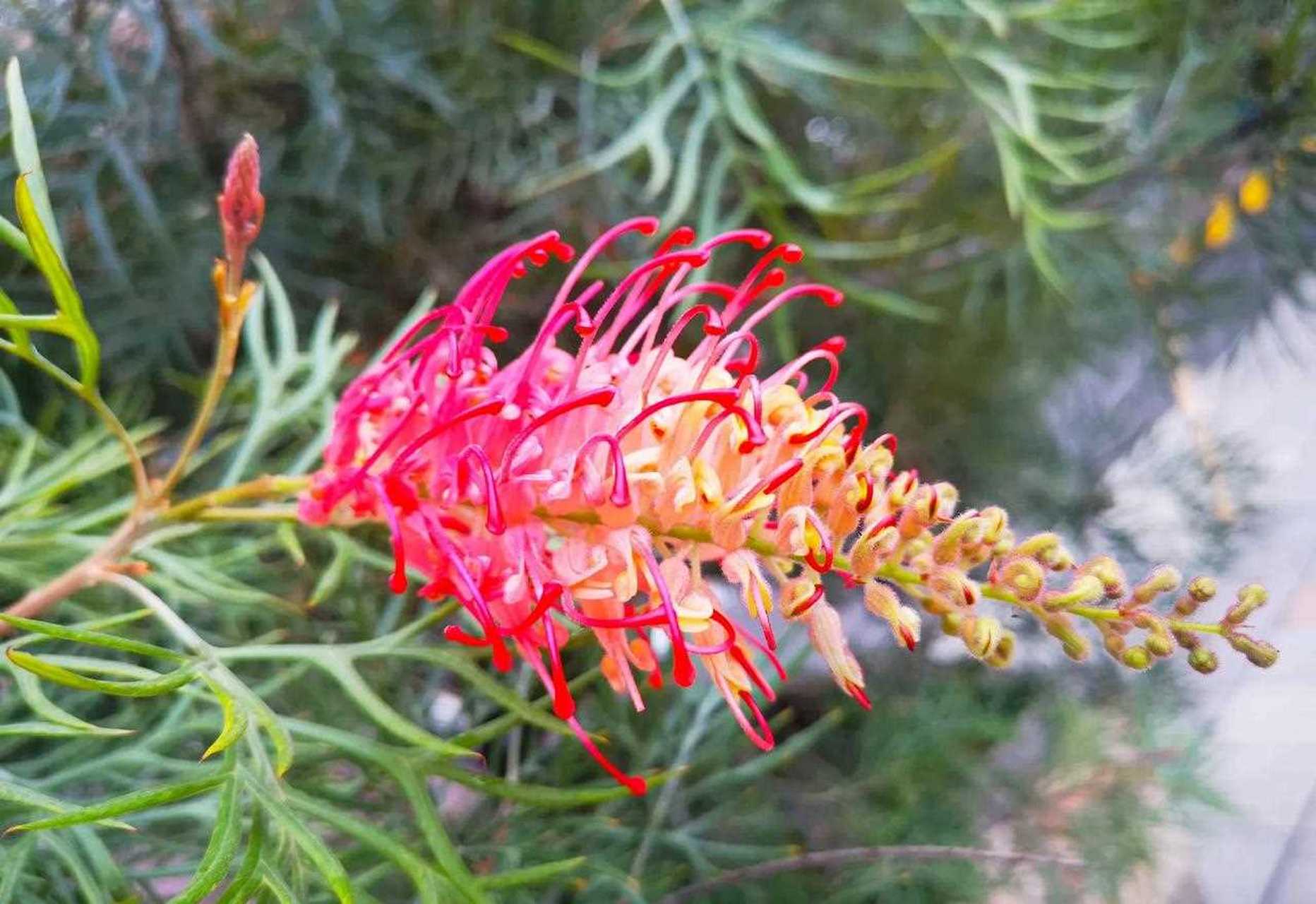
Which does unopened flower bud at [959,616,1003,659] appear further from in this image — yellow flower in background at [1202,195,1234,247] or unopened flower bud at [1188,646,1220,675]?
yellow flower in background at [1202,195,1234,247]

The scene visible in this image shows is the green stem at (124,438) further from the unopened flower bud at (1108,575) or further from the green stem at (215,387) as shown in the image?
the unopened flower bud at (1108,575)

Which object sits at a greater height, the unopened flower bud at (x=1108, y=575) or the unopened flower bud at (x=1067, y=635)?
the unopened flower bud at (x=1108, y=575)

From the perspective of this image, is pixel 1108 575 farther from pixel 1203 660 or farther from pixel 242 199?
pixel 242 199

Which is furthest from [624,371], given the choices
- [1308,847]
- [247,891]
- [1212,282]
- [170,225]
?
[1212,282]

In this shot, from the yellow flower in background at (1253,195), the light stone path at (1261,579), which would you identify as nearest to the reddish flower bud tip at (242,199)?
the light stone path at (1261,579)

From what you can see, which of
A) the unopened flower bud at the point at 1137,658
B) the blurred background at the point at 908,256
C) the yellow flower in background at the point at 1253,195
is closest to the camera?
the unopened flower bud at the point at 1137,658

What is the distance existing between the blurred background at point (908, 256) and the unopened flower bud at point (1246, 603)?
0.67 ft

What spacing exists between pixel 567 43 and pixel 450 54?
0.19 ft

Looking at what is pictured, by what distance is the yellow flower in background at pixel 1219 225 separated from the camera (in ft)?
1.94

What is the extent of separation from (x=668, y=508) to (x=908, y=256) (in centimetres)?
44

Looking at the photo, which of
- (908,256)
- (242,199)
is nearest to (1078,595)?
(242,199)

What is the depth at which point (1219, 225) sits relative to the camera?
62cm

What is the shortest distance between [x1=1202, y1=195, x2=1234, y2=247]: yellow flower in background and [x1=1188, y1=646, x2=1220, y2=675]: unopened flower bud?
0.50m

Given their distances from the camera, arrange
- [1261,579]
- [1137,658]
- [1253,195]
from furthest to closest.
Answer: [1253,195], [1261,579], [1137,658]
